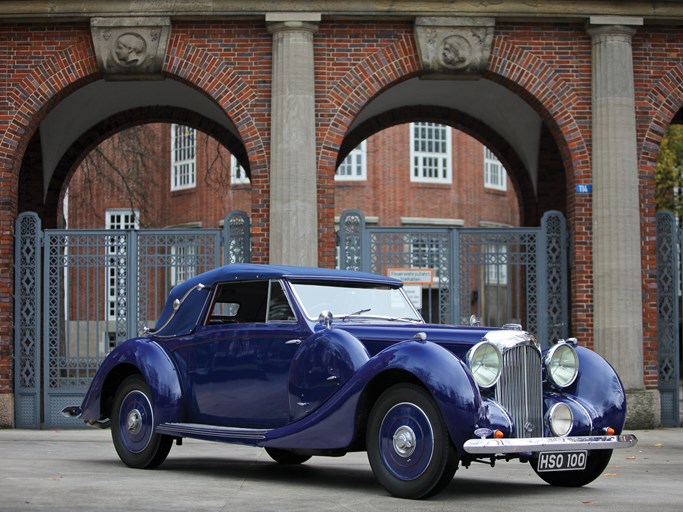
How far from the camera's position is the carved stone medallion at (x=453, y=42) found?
15828 millimetres

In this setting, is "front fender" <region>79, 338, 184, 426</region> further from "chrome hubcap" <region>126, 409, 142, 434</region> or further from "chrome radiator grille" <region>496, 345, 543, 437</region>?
"chrome radiator grille" <region>496, 345, 543, 437</region>

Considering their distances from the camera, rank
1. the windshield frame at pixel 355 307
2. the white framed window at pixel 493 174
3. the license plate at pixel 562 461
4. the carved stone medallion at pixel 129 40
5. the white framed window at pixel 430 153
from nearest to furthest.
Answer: the license plate at pixel 562 461 < the windshield frame at pixel 355 307 < the carved stone medallion at pixel 129 40 < the white framed window at pixel 430 153 < the white framed window at pixel 493 174

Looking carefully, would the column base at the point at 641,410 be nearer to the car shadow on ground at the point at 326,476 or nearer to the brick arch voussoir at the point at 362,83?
the brick arch voussoir at the point at 362,83

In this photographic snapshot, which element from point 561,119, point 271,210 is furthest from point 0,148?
point 561,119

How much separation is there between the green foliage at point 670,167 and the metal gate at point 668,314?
44.8 feet

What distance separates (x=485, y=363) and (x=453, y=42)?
8.57m

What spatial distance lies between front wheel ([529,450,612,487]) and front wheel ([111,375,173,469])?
305cm

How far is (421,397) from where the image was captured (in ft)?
25.4

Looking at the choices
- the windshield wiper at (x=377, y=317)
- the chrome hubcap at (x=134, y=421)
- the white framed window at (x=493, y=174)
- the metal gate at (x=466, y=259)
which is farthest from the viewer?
the white framed window at (x=493, y=174)

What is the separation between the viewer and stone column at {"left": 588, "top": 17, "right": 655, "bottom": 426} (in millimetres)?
15617

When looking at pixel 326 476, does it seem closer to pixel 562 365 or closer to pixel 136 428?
pixel 136 428

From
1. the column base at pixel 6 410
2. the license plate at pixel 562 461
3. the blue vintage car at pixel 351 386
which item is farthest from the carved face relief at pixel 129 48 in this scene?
the license plate at pixel 562 461

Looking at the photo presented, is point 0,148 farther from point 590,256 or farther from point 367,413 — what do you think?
point 367,413

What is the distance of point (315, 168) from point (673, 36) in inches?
204
